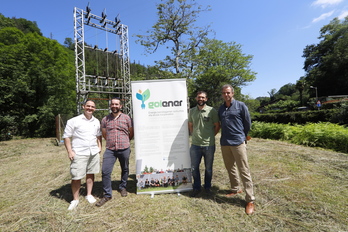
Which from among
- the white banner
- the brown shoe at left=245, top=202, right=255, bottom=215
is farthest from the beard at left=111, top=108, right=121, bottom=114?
the brown shoe at left=245, top=202, right=255, bottom=215

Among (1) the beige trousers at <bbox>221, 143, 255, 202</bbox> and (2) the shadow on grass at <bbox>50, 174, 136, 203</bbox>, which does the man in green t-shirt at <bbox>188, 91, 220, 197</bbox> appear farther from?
(2) the shadow on grass at <bbox>50, 174, 136, 203</bbox>

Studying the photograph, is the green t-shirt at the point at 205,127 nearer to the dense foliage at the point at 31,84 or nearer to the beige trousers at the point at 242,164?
the beige trousers at the point at 242,164

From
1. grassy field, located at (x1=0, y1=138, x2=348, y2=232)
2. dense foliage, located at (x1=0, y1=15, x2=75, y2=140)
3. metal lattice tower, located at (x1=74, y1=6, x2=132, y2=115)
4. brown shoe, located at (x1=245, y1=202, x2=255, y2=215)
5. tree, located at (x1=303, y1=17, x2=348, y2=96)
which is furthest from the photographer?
tree, located at (x1=303, y1=17, x2=348, y2=96)

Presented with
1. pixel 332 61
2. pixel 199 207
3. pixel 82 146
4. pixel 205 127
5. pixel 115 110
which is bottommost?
pixel 199 207

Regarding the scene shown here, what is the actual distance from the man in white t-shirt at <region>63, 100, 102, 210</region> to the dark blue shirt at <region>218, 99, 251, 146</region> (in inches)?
91.5

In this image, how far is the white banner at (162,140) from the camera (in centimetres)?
354

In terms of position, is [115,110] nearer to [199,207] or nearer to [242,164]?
[199,207]

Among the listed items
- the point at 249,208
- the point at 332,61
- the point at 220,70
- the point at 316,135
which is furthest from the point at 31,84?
the point at 332,61

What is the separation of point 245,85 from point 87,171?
2027cm

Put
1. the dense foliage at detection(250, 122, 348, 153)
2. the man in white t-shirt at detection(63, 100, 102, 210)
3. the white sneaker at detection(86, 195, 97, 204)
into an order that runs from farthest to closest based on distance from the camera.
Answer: the dense foliage at detection(250, 122, 348, 153)
the white sneaker at detection(86, 195, 97, 204)
the man in white t-shirt at detection(63, 100, 102, 210)

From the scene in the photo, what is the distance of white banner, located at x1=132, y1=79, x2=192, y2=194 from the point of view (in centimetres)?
354

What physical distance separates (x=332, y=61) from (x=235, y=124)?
4487 centimetres

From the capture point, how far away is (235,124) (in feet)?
9.77

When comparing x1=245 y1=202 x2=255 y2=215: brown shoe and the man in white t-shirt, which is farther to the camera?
the man in white t-shirt
